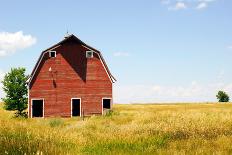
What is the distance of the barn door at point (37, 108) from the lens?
38.9 meters

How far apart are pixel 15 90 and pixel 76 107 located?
9.81 metres

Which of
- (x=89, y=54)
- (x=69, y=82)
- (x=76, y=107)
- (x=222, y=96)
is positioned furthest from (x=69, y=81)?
(x=222, y=96)

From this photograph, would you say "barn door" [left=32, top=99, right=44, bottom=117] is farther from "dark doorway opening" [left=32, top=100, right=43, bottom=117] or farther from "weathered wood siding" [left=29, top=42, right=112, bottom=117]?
"weathered wood siding" [left=29, top=42, right=112, bottom=117]

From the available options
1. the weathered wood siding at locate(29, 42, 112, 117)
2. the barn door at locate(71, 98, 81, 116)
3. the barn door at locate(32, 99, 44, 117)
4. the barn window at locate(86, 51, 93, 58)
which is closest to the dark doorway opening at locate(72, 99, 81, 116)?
the barn door at locate(71, 98, 81, 116)

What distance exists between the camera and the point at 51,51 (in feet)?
127

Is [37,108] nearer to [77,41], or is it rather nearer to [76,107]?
[76,107]

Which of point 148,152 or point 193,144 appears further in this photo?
point 193,144

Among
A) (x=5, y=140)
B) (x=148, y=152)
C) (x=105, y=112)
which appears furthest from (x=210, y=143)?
(x=105, y=112)

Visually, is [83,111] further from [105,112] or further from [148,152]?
[148,152]

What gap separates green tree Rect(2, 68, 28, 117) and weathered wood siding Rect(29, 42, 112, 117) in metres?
8.02

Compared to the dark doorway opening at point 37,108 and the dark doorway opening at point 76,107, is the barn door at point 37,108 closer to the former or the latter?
the dark doorway opening at point 37,108

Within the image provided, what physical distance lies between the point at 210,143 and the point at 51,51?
29.8m

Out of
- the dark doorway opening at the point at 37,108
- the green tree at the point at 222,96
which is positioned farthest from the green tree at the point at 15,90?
the green tree at the point at 222,96

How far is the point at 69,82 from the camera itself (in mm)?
38719
